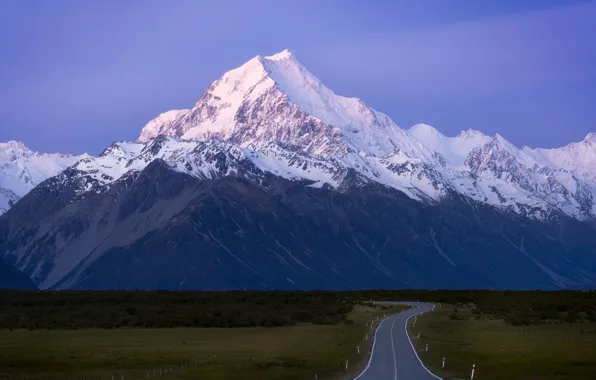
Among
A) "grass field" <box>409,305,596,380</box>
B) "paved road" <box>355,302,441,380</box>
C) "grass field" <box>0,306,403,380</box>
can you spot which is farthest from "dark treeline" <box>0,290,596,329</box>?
"paved road" <box>355,302,441,380</box>

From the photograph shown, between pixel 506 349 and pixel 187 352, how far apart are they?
2476 centimetres

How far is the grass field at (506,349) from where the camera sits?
67125 millimetres

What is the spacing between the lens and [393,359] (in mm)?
72438

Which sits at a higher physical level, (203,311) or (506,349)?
(203,311)

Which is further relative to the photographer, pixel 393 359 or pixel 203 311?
pixel 203 311

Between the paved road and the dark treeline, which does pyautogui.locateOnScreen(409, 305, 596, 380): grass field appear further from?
the dark treeline

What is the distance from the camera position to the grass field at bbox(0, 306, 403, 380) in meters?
69.4

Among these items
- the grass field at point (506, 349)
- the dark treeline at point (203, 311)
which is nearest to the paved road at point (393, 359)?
the grass field at point (506, 349)

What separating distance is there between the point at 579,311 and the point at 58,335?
59.8 metres

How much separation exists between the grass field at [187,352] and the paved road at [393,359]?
4.81ft

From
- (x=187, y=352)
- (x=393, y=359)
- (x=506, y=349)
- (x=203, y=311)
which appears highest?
(x=203, y=311)

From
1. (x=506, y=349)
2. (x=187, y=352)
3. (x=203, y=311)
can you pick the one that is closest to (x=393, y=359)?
(x=506, y=349)

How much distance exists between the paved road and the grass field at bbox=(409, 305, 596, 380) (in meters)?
1.05

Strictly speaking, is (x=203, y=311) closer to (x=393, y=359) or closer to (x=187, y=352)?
(x=187, y=352)
